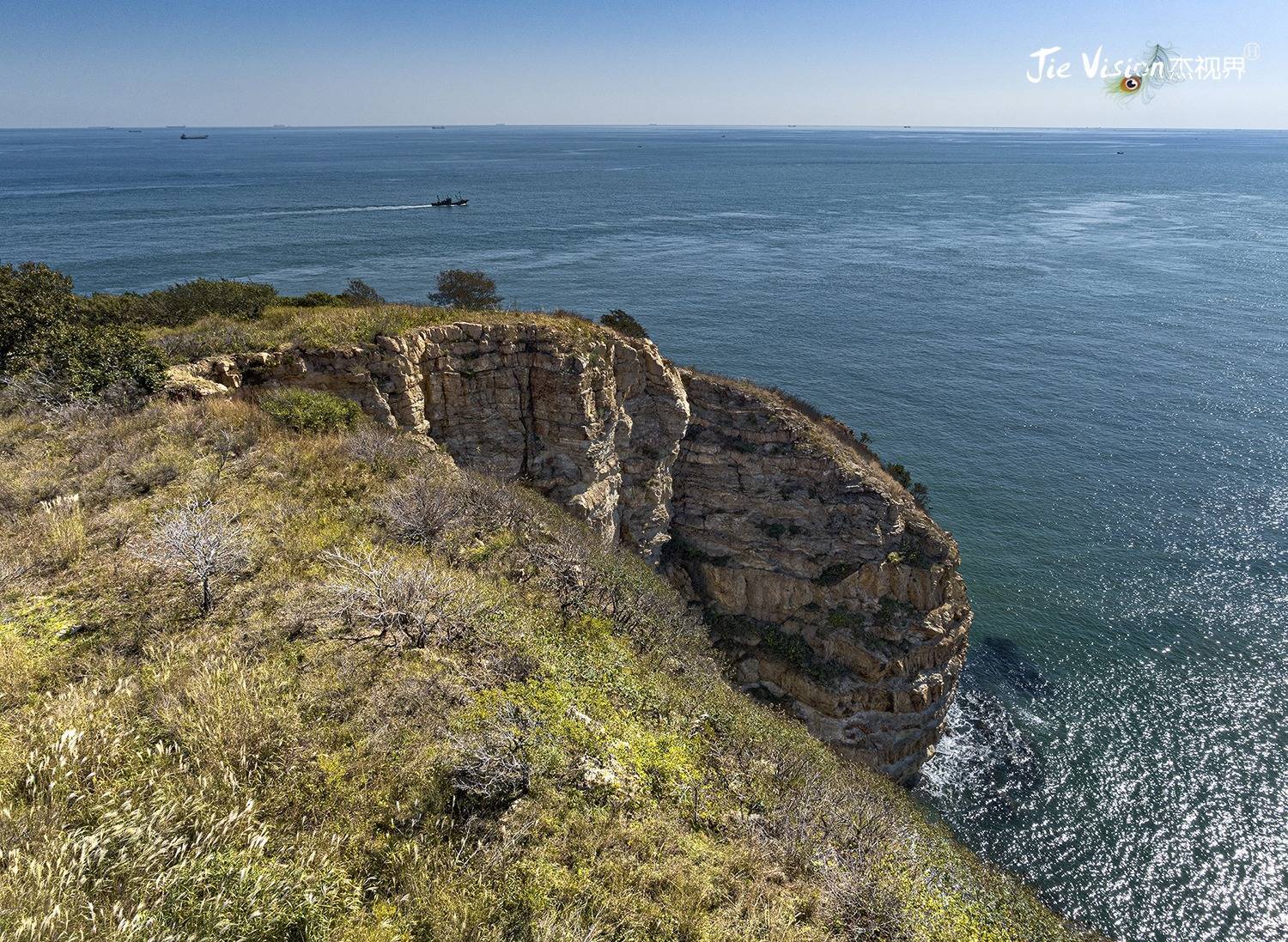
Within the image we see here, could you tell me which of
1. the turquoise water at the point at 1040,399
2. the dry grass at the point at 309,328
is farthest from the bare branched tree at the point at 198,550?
the turquoise water at the point at 1040,399

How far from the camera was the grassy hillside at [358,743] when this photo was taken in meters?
5.32

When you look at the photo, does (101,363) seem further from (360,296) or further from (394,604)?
(360,296)

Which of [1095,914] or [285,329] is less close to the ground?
[285,329]

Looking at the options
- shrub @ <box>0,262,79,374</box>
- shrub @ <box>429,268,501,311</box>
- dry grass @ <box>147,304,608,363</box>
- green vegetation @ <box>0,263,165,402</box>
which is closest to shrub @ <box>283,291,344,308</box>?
dry grass @ <box>147,304,608,363</box>

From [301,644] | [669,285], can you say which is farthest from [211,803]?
[669,285]

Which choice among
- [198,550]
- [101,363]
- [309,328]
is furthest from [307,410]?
[198,550]

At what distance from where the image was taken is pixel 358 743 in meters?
6.85

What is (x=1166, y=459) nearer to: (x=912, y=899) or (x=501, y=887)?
(x=912, y=899)

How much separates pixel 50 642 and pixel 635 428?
2167 cm

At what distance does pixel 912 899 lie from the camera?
9.13 m

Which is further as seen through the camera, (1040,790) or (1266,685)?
(1266,685)

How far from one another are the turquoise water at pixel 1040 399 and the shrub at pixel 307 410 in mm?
26109

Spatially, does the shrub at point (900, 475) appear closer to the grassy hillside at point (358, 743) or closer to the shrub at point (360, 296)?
the grassy hillside at point (358, 743)

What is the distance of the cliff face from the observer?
76.8 ft
